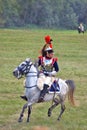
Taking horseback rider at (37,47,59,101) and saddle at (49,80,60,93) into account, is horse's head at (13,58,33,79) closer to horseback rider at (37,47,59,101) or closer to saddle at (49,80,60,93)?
horseback rider at (37,47,59,101)

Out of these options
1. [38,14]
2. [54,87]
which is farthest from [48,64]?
[38,14]

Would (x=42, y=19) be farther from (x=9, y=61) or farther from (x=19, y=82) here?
(x=19, y=82)

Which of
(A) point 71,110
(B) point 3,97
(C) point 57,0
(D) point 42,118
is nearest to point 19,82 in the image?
→ (B) point 3,97

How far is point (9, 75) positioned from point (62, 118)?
8.28 m

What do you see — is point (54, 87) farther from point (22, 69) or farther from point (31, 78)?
point (22, 69)

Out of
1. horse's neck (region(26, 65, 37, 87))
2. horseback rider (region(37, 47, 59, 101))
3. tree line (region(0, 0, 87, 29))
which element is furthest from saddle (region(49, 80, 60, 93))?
tree line (region(0, 0, 87, 29))

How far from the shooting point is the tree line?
105 metres

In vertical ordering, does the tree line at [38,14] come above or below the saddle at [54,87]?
below

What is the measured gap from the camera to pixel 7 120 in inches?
433

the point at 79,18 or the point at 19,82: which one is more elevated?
the point at 19,82

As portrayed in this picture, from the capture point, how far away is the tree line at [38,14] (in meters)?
105

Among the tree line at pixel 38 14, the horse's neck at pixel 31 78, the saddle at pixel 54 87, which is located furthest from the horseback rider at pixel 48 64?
the tree line at pixel 38 14

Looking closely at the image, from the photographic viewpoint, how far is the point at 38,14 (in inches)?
4318

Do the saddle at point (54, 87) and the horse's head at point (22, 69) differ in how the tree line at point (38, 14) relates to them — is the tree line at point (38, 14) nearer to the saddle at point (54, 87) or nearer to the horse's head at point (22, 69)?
the saddle at point (54, 87)
